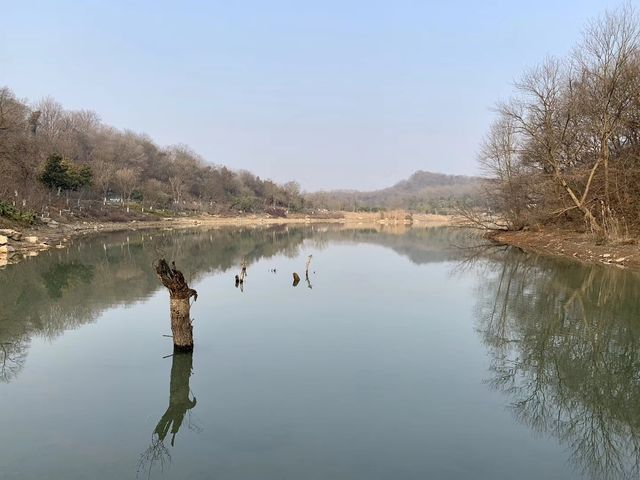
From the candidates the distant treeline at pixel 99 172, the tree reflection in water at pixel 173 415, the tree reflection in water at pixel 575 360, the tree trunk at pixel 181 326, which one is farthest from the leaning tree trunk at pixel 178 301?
the distant treeline at pixel 99 172

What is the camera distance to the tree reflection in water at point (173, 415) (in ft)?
14.4

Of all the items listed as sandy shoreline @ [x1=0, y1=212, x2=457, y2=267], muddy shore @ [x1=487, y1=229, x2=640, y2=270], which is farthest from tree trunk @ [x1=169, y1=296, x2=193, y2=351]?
muddy shore @ [x1=487, y1=229, x2=640, y2=270]

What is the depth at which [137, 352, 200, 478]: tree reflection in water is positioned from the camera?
440cm

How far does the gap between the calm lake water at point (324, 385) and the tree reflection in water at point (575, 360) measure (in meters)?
0.03

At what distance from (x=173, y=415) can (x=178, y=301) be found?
2.00 metres

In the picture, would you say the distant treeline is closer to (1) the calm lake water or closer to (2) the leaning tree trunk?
(1) the calm lake water

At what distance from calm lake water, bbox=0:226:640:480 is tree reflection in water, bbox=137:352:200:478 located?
0.08 ft

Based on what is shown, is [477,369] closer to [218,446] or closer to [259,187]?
[218,446]

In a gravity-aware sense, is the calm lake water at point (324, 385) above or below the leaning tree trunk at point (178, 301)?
below

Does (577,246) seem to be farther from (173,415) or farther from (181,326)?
(173,415)

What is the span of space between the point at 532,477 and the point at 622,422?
5.91ft

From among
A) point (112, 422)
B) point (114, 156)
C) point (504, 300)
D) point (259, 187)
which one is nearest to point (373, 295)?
point (504, 300)

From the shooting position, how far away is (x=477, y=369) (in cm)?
704

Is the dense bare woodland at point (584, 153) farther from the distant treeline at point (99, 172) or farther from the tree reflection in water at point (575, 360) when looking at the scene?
the distant treeline at point (99, 172)
